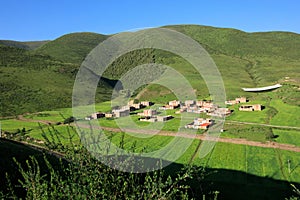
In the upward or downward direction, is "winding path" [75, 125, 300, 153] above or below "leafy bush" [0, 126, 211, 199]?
below

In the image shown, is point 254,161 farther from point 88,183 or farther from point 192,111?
point 88,183

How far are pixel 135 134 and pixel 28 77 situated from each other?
80.2 m

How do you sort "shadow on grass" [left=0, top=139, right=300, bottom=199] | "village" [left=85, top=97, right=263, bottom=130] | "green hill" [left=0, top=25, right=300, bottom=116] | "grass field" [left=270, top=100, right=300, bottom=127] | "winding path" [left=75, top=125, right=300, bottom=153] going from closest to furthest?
"shadow on grass" [left=0, top=139, right=300, bottom=199] < "winding path" [left=75, top=125, right=300, bottom=153] < "grass field" [left=270, top=100, right=300, bottom=127] < "village" [left=85, top=97, right=263, bottom=130] < "green hill" [left=0, top=25, right=300, bottom=116]

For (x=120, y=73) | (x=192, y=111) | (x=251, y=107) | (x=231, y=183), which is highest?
(x=120, y=73)

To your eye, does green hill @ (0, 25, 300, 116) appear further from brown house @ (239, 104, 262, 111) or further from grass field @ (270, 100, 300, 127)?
brown house @ (239, 104, 262, 111)

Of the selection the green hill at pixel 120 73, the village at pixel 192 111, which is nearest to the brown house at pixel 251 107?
the village at pixel 192 111

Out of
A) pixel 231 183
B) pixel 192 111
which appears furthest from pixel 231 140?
pixel 192 111

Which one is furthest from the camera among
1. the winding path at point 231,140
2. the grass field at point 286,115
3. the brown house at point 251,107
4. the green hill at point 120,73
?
the green hill at point 120,73

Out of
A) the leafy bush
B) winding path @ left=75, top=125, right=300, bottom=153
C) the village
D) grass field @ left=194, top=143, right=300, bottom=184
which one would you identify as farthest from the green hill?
the leafy bush

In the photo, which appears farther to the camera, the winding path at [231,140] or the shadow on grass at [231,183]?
the winding path at [231,140]

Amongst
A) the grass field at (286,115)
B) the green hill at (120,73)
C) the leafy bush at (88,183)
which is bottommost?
the grass field at (286,115)

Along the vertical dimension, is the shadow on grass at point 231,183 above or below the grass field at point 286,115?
below

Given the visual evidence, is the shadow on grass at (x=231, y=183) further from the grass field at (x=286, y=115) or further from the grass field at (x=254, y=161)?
the grass field at (x=286, y=115)

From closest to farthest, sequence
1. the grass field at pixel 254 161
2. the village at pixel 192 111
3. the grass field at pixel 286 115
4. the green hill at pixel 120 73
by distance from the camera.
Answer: the grass field at pixel 254 161 → the grass field at pixel 286 115 → the village at pixel 192 111 → the green hill at pixel 120 73
